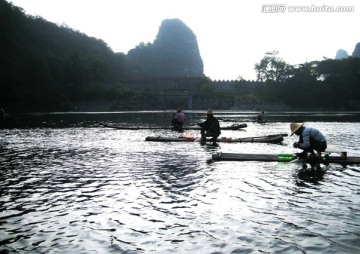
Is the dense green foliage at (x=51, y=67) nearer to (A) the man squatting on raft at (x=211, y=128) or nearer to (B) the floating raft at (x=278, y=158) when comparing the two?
(A) the man squatting on raft at (x=211, y=128)

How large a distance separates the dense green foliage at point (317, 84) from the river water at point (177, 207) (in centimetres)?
11023

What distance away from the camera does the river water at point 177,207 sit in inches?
267

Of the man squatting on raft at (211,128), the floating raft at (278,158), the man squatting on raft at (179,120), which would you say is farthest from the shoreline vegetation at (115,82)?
the floating raft at (278,158)

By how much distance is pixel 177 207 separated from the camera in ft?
29.4

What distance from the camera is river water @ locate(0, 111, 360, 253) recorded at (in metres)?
6.77

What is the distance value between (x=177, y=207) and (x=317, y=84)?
12615 centimetres

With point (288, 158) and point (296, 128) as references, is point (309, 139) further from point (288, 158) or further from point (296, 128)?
point (288, 158)

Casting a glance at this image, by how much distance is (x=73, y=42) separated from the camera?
140750 millimetres

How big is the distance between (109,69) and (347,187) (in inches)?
5158

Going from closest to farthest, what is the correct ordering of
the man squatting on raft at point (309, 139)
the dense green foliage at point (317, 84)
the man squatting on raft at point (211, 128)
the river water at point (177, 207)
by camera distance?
the river water at point (177, 207) → the man squatting on raft at point (309, 139) → the man squatting on raft at point (211, 128) → the dense green foliage at point (317, 84)

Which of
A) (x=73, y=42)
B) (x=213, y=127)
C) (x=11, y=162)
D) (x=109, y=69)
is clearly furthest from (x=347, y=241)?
(x=73, y=42)

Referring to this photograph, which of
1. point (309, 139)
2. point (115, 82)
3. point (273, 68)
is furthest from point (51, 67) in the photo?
point (309, 139)

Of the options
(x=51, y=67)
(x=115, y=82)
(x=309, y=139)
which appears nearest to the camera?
(x=309, y=139)

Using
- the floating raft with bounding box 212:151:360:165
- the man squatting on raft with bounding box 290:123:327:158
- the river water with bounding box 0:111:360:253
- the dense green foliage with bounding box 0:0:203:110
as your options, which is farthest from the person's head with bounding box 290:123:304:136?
the dense green foliage with bounding box 0:0:203:110
